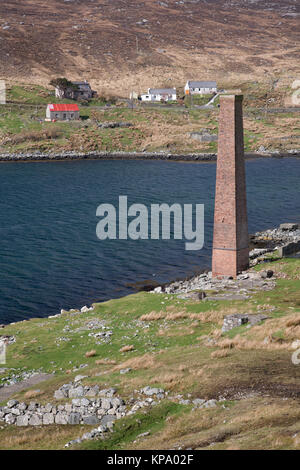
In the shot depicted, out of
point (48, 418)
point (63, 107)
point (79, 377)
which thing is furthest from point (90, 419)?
point (63, 107)

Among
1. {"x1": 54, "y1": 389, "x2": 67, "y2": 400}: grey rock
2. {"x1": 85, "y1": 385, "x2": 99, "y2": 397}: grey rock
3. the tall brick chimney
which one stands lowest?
{"x1": 54, "y1": 389, "x2": 67, "y2": 400}: grey rock

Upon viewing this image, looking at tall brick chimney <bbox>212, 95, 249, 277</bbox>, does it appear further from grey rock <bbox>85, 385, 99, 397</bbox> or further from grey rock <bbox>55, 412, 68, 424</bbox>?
grey rock <bbox>55, 412, 68, 424</bbox>

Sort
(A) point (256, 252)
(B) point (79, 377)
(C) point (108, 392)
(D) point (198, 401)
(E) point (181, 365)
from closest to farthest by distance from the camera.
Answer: (D) point (198, 401) < (C) point (108, 392) < (E) point (181, 365) < (B) point (79, 377) < (A) point (256, 252)

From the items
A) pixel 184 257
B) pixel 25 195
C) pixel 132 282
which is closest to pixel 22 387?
pixel 132 282

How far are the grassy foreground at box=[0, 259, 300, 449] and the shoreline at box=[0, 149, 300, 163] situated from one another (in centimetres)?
7155

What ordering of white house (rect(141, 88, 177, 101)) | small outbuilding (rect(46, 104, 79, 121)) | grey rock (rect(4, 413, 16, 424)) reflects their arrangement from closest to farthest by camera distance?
grey rock (rect(4, 413, 16, 424)), small outbuilding (rect(46, 104, 79, 121)), white house (rect(141, 88, 177, 101))

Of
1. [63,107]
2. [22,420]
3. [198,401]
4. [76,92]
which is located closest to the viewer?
[198,401]

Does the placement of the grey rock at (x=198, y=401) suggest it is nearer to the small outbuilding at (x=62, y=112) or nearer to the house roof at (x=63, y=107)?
the small outbuilding at (x=62, y=112)

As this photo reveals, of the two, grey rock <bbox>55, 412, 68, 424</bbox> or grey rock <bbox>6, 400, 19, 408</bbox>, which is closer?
grey rock <bbox>55, 412, 68, 424</bbox>

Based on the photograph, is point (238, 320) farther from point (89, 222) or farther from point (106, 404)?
point (89, 222)

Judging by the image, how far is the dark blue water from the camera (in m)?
49.2

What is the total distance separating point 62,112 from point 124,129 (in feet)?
37.8

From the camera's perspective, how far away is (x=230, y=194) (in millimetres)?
42125

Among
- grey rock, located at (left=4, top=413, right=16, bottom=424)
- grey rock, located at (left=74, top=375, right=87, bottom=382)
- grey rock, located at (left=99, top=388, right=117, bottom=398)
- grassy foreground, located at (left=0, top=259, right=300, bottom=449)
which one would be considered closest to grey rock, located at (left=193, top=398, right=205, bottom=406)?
grassy foreground, located at (left=0, top=259, right=300, bottom=449)
